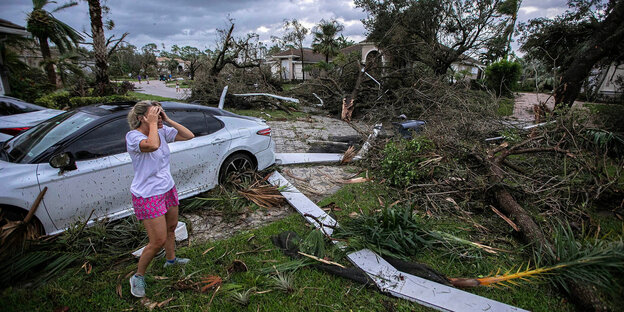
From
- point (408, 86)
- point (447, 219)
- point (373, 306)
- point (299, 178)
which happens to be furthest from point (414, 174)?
point (408, 86)

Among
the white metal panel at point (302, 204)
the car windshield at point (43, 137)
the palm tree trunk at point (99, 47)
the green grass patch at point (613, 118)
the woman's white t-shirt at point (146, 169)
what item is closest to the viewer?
the woman's white t-shirt at point (146, 169)

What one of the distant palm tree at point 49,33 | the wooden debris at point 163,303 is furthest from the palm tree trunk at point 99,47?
the wooden debris at point 163,303

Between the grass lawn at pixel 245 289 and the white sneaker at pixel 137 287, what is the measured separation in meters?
0.07

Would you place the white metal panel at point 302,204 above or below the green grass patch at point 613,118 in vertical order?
below

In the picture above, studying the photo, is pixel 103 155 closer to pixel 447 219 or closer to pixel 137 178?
pixel 137 178

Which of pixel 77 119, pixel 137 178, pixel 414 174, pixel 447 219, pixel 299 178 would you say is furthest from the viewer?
pixel 299 178

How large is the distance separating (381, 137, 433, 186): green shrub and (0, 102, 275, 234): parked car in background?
9.53 ft

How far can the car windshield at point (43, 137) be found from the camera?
125 inches

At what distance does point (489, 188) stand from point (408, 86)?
920 centimetres

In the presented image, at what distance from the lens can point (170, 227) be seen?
2.85m

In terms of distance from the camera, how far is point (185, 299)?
2.58 meters

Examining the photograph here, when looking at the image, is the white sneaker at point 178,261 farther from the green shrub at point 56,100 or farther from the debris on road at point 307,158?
the green shrub at point 56,100

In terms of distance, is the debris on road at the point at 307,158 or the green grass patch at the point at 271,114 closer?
the debris on road at the point at 307,158

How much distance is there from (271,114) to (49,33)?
14.0 meters
